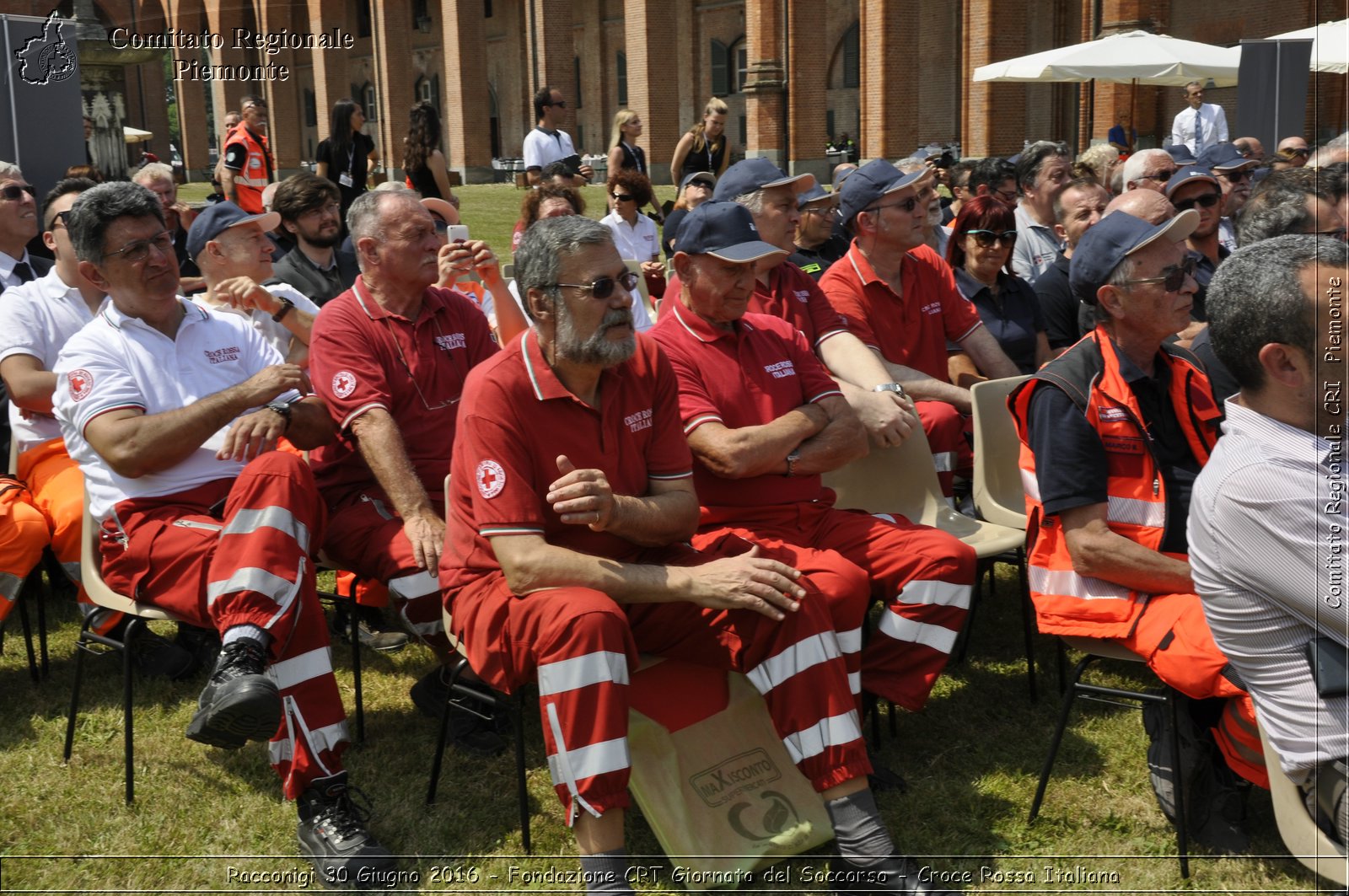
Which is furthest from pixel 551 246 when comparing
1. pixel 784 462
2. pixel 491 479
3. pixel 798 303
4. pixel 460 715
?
pixel 460 715

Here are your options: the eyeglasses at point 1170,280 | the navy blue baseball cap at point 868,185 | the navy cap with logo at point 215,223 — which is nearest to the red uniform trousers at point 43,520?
the navy cap with logo at point 215,223

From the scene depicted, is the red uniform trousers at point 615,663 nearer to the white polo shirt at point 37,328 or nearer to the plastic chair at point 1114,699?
the plastic chair at point 1114,699

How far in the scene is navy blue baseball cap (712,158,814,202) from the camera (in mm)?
5117

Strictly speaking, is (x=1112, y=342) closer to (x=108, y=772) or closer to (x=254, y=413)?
(x=254, y=413)

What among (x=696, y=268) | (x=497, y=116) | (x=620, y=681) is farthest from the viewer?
(x=497, y=116)

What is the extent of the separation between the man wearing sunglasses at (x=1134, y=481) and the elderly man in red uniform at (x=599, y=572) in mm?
748

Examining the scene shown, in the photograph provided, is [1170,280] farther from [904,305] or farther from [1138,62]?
[1138,62]

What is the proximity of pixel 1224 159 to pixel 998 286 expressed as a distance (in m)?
3.57

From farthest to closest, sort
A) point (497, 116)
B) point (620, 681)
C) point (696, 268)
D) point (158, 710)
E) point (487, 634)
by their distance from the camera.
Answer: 1. point (497, 116)
2. point (158, 710)
3. point (696, 268)
4. point (487, 634)
5. point (620, 681)

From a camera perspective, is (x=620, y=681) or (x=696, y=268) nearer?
(x=620, y=681)

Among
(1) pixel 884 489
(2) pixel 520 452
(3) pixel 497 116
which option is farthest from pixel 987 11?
(3) pixel 497 116

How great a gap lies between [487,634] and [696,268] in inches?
56.0

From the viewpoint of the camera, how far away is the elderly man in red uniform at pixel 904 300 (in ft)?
16.6

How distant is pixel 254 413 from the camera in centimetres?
401
